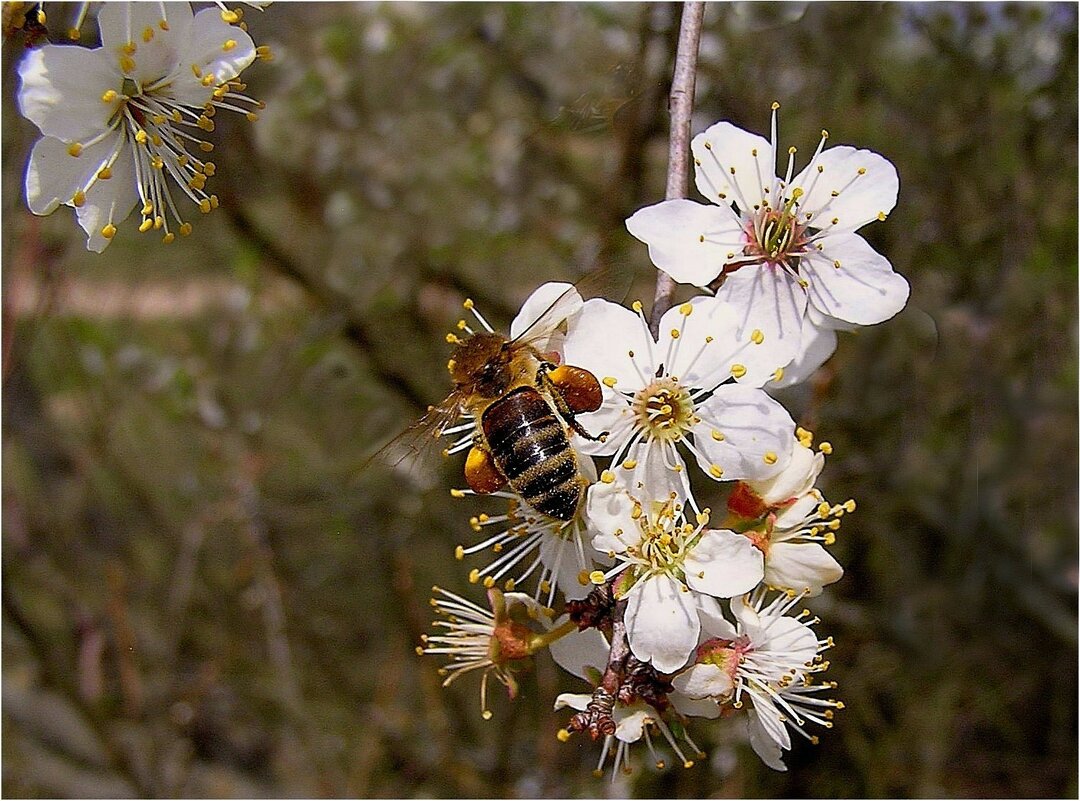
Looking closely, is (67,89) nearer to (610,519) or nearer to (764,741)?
(610,519)

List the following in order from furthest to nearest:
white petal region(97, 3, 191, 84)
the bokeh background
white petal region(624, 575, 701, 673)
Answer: the bokeh background
white petal region(97, 3, 191, 84)
white petal region(624, 575, 701, 673)

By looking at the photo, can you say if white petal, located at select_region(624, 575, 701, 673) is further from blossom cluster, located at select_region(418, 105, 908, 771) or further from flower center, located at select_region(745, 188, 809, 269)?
flower center, located at select_region(745, 188, 809, 269)

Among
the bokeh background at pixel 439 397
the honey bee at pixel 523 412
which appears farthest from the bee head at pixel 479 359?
the bokeh background at pixel 439 397

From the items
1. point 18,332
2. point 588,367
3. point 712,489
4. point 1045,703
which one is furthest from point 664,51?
point 1045,703

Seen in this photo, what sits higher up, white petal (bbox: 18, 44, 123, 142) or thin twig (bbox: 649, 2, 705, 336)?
thin twig (bbox: 649, 2, 705, 336)

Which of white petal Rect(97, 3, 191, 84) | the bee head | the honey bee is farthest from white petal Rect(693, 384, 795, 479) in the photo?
white petal Rect(97, 3, 191, 84)
